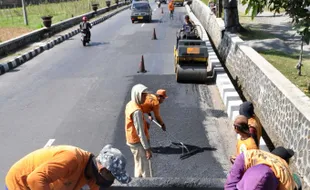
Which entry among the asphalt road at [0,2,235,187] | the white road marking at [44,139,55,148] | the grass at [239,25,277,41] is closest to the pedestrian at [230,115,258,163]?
the asphalt road at [0,2,235,187]

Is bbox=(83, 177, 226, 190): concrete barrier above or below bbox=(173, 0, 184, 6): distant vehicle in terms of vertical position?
below

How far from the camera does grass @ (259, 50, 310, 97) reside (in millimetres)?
11160

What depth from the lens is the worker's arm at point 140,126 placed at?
497 cm

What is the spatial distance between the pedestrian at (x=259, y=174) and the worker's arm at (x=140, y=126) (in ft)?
6.13

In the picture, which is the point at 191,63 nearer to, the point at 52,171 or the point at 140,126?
the point at 140,126

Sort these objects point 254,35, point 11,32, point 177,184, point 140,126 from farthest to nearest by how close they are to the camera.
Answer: point 11,32, point 254,35, point 140,126, point 177,184

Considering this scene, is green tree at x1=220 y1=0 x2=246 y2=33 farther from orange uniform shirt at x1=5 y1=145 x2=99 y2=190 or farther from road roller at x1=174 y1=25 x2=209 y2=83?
orange uniform shirt at x1=5 y1=145 x2=99 y2=190

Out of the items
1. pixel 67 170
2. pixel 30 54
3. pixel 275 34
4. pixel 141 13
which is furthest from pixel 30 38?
pixel 67 170

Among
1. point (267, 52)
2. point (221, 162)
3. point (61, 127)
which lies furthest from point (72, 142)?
point (267, 52)

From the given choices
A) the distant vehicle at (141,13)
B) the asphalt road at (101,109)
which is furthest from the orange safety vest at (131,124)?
the distant vehicle at (141,13)

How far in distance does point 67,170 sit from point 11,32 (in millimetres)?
19893

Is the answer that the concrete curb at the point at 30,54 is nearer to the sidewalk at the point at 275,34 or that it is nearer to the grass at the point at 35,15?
the grass at the point at 35,15

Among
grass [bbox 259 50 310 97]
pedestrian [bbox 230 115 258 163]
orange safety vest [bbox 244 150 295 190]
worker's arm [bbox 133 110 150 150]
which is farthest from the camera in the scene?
grass [bbox 259 50 310 97]

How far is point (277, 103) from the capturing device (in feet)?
22.7
